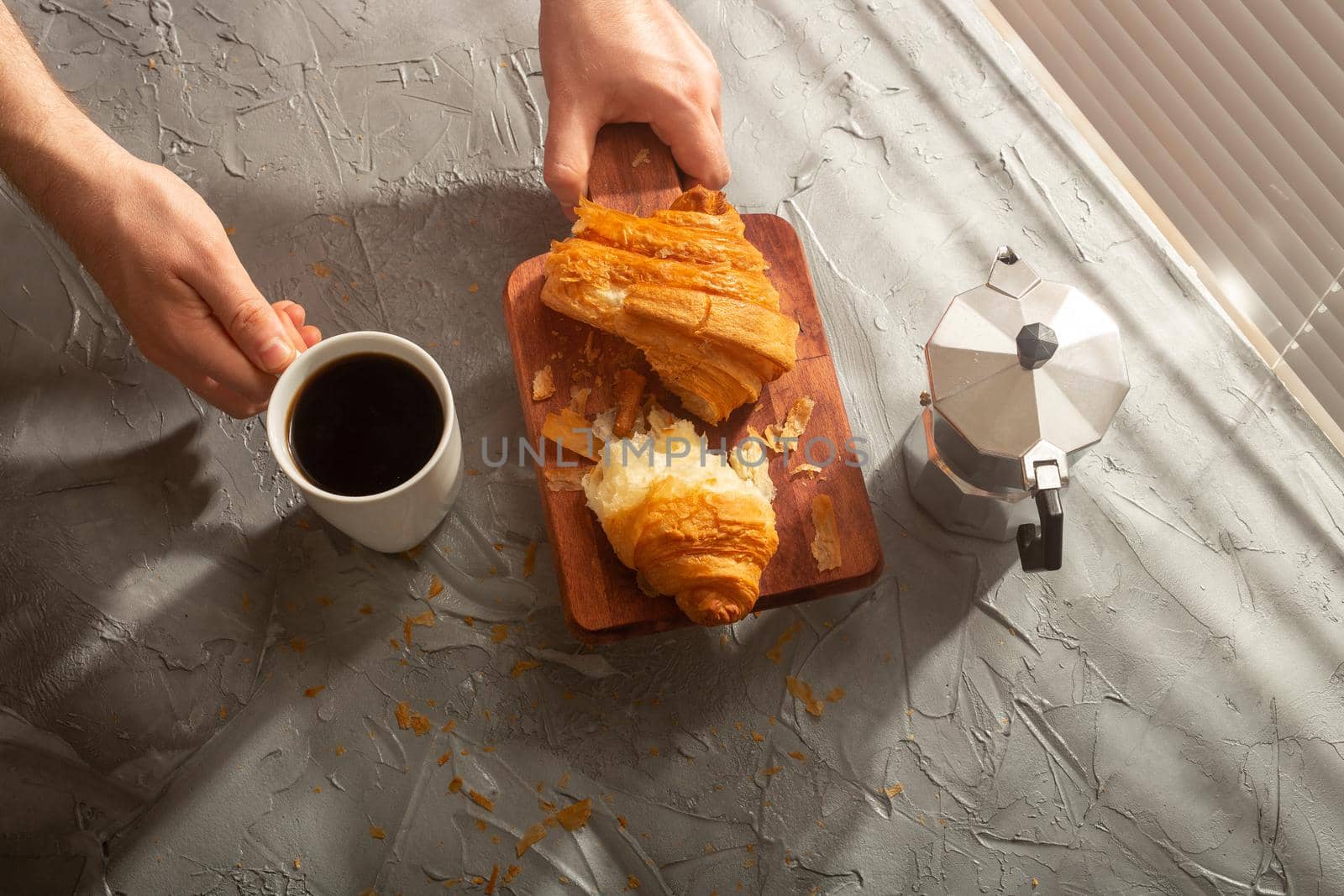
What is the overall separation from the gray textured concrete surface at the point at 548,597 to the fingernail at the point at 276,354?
24cm

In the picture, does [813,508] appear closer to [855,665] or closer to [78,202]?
[855,665]

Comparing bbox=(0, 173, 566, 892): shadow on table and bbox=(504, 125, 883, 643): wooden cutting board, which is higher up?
bbox=(504, 125, 883, 643): wooden cutting board

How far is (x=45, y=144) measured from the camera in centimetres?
101

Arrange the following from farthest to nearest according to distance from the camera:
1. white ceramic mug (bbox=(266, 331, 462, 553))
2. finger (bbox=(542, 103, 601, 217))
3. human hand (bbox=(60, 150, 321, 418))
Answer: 1. finger (bbox=(542, 103, 601, 217))
2. human hand (bbox=(60, 150, 321, 418))
3. white ceramic mug (bbox=(266, 331, 462, 553))

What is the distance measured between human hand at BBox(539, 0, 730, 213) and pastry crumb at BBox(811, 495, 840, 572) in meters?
0.43

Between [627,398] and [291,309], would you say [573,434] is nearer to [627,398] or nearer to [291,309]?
[627,398]

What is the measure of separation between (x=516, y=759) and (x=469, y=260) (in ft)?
2.11

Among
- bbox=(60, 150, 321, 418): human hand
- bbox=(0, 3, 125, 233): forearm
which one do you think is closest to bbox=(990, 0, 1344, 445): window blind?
bbox=(60, 150, 321, 418): human hand

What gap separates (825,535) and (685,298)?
304mm

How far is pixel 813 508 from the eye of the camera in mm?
994

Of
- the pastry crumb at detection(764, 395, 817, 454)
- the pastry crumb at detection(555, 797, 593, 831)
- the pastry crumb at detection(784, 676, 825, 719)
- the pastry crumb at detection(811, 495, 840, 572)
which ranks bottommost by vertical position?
the pastry crumb at detection(555, 797, 593, 831)

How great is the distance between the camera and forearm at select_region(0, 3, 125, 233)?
99 cm

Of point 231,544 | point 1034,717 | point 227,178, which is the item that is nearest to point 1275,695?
point 1034,717

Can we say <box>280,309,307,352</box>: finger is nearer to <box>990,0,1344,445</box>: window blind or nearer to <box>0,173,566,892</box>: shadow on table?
<box>0,173,566,892</box>: shadow on table
